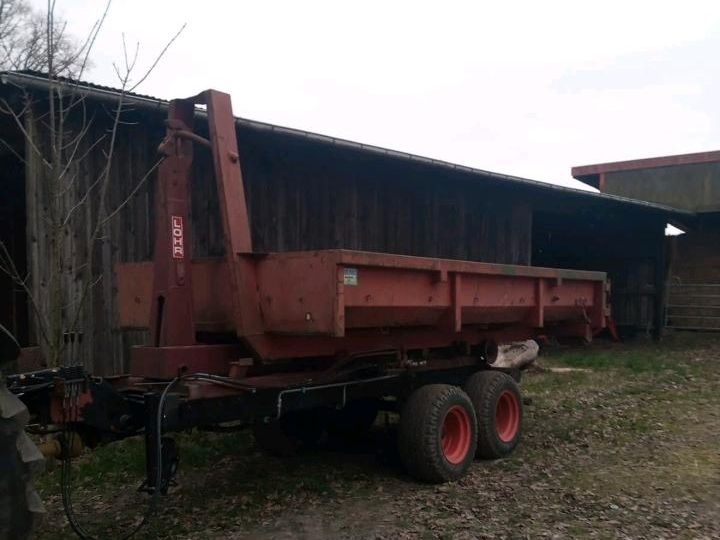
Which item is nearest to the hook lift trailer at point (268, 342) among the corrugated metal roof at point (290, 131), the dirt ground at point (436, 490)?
the dirt ground at point (436, 490)

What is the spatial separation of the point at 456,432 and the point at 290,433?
5.21 feet

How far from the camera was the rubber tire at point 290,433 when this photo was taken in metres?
6.78

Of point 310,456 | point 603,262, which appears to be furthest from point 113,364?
point 603,262

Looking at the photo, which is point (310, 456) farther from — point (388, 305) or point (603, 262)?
point (603, 262)

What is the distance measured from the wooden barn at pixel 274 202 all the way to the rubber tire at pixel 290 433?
1581mm

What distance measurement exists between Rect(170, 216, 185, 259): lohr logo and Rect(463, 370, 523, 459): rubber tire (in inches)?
130

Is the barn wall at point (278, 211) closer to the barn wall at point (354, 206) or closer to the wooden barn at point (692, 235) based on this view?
the barn wall at point (354, 206)

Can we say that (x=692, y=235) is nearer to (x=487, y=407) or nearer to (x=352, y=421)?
(x=487, y=407)

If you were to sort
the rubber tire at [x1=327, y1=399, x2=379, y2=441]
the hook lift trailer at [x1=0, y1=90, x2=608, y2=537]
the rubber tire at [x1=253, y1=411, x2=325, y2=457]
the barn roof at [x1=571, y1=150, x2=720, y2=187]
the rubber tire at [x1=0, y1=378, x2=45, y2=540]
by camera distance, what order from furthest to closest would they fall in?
the barn roof at [x1=571, y1=150, x2=720, y2=187] < the rubber tire at [x1=327, y1=399, x2=379, y2=441] < the rubber tire at [x1=253, y1=411, x2=325, y2=457] < the hook lift trailer at [x1=0, y1=90, x2=608, y2=537] < the rubber tire at [x1=0, y1=378, x2=45, y2=540]

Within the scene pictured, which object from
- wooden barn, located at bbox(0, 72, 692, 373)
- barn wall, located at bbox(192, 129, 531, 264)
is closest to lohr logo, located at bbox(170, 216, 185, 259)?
wooden barn, located at bbox(0, 72, 692, 373)

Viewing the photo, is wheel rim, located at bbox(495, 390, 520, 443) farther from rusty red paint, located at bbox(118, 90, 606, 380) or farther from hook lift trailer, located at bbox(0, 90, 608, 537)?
rusty red paint, located at bbox(118, 90, 606, 380)

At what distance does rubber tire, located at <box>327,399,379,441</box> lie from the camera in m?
7.09

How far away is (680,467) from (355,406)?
3.05 metres

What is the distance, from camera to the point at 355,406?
7.09 metres
